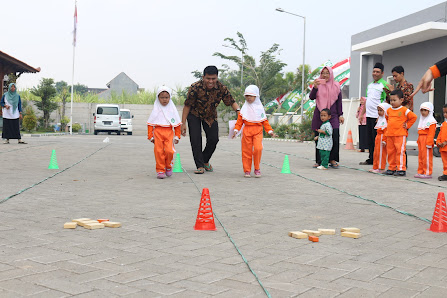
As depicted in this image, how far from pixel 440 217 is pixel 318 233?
46.4 inches

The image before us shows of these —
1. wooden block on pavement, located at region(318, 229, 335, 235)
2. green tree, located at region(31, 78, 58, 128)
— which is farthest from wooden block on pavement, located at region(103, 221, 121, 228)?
green tree, located at region(31, 78, 58, 128)

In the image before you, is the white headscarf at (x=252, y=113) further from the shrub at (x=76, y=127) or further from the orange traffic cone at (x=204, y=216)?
the shrub at (x=76, y=127)

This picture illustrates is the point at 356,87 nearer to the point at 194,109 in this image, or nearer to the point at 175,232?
the point at 194,109

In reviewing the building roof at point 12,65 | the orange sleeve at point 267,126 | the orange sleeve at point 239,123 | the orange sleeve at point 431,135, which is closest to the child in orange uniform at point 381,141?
the orange sleeve at point 431,135

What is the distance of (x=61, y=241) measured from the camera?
438 cm

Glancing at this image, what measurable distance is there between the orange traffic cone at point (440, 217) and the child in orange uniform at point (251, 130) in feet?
15.2

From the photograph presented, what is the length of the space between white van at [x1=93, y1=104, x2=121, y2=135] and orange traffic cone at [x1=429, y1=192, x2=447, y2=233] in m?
33.2

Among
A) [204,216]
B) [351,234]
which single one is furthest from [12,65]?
[351,234]

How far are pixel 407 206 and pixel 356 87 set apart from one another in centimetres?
2298

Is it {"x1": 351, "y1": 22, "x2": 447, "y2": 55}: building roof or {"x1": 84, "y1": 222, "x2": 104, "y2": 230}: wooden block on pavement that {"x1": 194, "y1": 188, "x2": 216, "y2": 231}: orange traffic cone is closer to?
{"x1": 84, "y1": 222, "x2": 104, "y2": 230}: wooden block on pavement

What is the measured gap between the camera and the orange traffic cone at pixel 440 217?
505cm

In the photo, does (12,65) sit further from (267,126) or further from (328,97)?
(267,126)

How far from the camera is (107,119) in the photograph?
121ft

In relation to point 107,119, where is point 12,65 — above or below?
above
